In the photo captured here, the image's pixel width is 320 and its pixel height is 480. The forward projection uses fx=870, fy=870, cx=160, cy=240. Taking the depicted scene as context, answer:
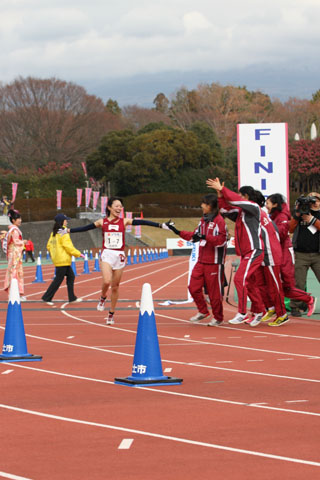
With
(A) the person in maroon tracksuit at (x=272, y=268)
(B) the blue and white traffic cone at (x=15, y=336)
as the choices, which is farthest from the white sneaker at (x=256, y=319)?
(B) the blue and white traffic cone at (x=15, y=336)

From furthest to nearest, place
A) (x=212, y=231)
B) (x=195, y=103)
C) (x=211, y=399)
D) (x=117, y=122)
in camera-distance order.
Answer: (x=195, y=103) → (x=117, y=122) → (x=212, y=231) → (x=211, y=399)

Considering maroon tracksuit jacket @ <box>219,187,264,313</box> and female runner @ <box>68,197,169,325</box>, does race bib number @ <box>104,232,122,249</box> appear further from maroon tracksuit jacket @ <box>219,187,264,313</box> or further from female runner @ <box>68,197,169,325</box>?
maroon tracksuit jacket @ <box>219,187,264,313</box>

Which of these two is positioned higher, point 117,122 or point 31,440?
point 117,122

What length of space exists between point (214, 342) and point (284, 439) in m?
5.61

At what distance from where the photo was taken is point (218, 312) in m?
13.2

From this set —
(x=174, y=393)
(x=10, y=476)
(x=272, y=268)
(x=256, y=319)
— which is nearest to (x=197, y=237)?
(x=272, y=268)

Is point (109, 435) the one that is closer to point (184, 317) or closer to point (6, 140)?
point (184, 317)

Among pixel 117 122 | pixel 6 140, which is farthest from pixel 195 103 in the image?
pixel 6 140

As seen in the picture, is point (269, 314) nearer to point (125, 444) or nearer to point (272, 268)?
point (272, 268)

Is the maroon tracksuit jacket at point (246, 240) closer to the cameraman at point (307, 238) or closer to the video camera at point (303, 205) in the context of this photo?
the video camera at point (303, 205)

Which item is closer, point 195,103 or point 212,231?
point 212,231

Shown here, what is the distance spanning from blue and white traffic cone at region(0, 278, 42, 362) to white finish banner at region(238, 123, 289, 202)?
7833 millimetres

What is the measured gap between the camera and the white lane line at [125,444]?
5.34m

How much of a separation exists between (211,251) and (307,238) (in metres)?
1.65
